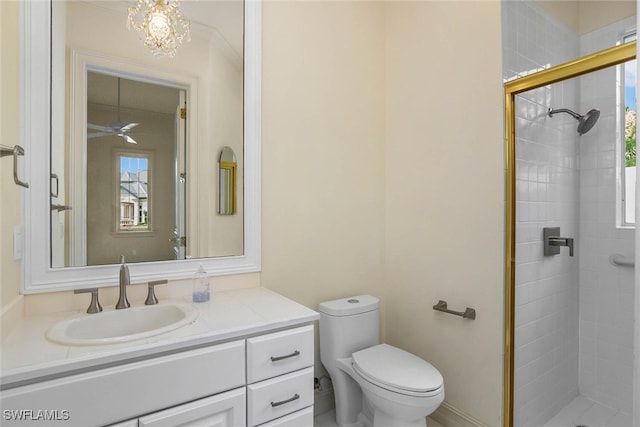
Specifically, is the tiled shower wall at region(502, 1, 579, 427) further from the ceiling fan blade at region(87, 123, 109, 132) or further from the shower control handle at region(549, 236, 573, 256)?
the ceiling fan blade at region(87, 123, 109, 132)

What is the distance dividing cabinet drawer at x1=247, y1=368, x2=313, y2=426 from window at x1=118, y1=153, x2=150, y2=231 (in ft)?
2.88

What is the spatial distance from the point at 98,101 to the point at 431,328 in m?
2.05

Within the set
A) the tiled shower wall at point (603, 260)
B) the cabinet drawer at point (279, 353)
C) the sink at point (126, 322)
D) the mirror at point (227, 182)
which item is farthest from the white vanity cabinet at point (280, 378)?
the tiled shower wall at point (603, 260)

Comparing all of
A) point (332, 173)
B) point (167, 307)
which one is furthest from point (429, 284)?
point (167, 307)

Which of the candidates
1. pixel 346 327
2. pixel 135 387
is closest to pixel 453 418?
pixel 346 327

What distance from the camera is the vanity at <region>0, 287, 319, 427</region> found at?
826 mm

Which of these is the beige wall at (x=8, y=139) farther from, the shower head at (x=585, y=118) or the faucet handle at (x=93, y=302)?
the shower head at (x=585, y=118)

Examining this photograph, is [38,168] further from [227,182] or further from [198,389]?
[198,389]

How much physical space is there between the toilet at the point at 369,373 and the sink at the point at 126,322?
801 millimetres

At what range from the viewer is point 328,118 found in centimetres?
198

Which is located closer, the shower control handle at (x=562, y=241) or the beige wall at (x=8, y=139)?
the beige wall at (x=8, y=139)

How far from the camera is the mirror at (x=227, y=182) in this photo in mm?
1651

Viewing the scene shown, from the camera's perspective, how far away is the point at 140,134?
145 cm

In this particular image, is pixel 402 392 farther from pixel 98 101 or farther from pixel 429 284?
pixel 98 101
